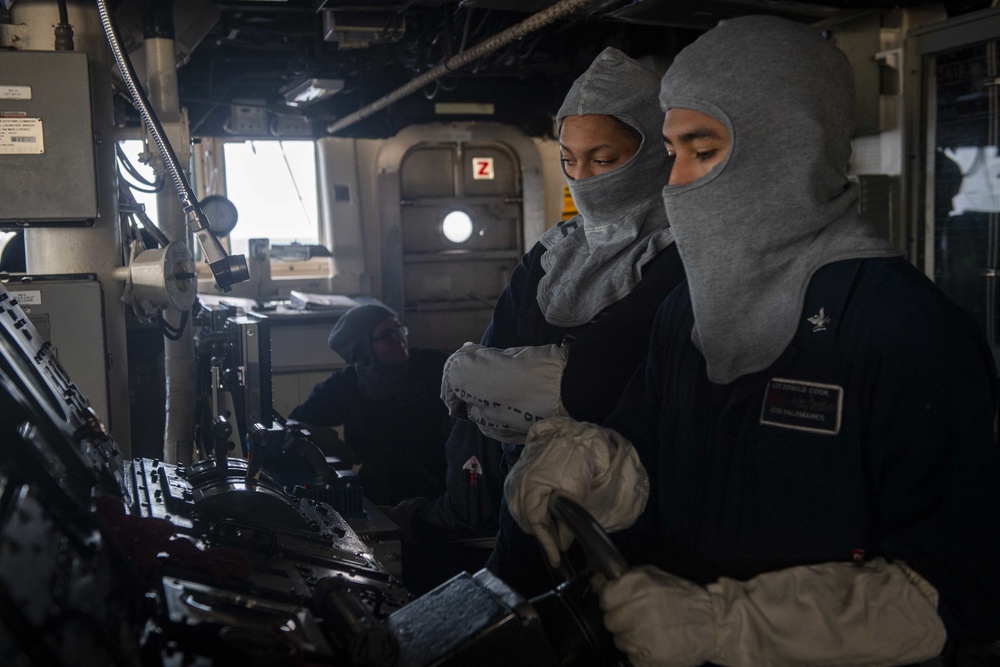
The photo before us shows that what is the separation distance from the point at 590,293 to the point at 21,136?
1.53 meters

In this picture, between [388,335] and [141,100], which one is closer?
[141,100]

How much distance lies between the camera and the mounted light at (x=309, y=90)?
4953 millimetres

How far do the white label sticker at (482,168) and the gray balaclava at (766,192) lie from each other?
5.08m

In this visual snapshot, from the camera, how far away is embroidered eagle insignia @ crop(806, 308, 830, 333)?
117 cm

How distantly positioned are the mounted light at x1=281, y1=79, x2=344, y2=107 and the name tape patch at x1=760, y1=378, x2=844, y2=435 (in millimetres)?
4172

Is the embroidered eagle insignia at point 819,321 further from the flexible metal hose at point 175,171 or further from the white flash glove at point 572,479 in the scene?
the flexible metal hose at point 175,171

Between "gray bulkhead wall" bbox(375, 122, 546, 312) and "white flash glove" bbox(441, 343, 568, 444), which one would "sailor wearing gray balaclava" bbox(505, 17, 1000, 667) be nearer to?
"white flash glove" bbox(441, 343, 568, 444)

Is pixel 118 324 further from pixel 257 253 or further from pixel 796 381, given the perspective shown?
pixel 257 253

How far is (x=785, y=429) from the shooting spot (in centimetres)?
118

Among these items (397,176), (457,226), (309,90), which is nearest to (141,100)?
(309,90)

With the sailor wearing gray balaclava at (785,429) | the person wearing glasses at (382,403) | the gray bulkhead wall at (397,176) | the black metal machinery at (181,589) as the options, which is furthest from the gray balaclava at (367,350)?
the sailor wearing gray balaclava at (785,429)

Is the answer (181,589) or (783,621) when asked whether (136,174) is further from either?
(783,621)

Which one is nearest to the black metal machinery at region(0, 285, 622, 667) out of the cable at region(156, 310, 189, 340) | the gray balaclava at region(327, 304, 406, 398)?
the cable at region(156, 310, 189, 340)

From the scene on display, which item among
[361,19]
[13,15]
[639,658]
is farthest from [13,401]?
[361,19]
